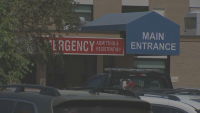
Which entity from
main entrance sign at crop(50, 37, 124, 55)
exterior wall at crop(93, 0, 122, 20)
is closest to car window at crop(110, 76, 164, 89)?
main entrance sign at crop(50, 37, 124, 55)

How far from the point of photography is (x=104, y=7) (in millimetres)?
29047

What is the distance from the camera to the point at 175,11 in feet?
99.3

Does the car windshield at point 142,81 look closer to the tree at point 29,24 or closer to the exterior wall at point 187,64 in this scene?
the tree at point 29,24

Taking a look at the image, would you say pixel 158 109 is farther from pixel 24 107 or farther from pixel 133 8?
pixel 133 8

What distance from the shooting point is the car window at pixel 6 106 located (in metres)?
4.99

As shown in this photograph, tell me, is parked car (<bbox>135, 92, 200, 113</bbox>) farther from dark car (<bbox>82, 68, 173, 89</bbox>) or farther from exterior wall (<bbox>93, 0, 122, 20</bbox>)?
exterior wall (<bbox>93, 0, 122, 20</bbox>)

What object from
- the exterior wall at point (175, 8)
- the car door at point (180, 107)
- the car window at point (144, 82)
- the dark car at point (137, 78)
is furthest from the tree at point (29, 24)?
the exterior wall at point (175, 8)

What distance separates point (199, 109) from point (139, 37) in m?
14.6

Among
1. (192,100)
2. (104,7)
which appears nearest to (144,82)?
(192,100)

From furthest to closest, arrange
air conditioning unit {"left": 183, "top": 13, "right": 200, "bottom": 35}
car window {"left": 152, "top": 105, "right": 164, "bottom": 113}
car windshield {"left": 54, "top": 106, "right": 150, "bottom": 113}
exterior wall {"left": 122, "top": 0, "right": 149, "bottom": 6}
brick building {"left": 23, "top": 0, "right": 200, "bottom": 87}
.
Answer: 1. exterior wall {"left": 122, "top": 0, "right": 149, "bottom": 6}
2. air conditioning unit {"left": 183, "top": 13, "right": 200, "bottom": 35}
3. brick building {"left": 23, "top": 0, "right": 200, "bottom": 87}
4. car window {"left": 152, "top": 105, "right": 164, "bottom": 113}
5. car windshield {"left": 54, "top": 106, "right": 150, "bottom": 113}

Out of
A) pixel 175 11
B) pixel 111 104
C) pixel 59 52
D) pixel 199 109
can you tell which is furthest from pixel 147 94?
pixel 175 11

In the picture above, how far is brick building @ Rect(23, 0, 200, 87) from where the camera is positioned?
24.7 metres

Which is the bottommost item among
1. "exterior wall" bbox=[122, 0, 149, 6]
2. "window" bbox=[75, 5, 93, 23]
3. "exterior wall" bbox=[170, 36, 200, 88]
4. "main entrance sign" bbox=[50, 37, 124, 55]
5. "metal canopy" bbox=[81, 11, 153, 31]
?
"exterior wall" bbox=[170, 36, 200, 88]

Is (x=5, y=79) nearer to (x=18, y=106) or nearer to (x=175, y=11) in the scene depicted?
(x=18, y=106)
